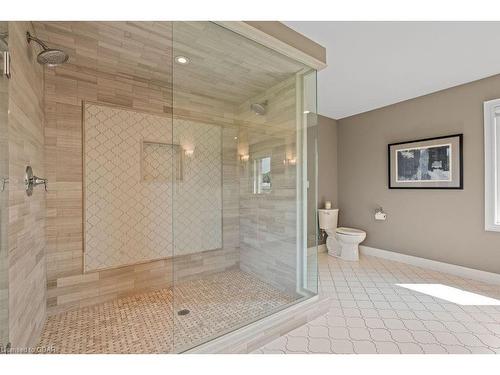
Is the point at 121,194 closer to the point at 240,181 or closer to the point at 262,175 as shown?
the point at 240,181

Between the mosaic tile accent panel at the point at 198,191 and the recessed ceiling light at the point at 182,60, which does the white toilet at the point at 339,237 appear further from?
the recessed ceiling light at the point at 182,60

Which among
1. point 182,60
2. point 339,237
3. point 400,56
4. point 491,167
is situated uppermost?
point 400,56

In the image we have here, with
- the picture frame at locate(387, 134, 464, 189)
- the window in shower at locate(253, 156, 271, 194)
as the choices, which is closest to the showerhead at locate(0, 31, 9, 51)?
the window in shower at locate(253, 156, 271, 194)

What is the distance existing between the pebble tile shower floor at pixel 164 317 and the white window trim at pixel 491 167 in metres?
2.42

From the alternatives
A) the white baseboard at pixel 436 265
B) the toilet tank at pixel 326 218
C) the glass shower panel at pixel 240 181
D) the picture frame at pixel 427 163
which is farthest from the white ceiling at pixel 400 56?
the white baseboard at pixel 436 265

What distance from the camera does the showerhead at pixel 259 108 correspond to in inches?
97.6

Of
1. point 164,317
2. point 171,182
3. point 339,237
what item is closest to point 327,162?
point 339,237

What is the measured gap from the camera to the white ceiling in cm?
187

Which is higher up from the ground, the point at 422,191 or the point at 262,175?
the point at 262,175

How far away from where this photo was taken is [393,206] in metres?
3.44

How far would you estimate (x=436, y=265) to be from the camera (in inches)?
119

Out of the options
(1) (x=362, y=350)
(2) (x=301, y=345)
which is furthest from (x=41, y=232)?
(1) (x=362, y=350)

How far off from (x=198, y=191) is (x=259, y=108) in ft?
3.50

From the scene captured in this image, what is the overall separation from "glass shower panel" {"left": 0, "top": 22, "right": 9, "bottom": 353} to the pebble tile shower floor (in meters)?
0.54
